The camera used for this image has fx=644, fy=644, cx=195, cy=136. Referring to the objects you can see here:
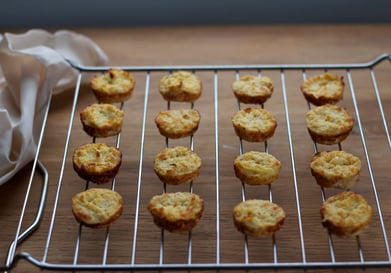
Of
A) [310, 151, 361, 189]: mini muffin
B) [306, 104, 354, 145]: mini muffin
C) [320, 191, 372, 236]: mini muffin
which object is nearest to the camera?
[320, 191, 372, 236]: mini muffin

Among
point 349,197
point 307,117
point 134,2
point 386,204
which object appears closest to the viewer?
point 349,197

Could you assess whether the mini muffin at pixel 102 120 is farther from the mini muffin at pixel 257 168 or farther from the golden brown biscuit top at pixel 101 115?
the mini muffin at pixel 257 168

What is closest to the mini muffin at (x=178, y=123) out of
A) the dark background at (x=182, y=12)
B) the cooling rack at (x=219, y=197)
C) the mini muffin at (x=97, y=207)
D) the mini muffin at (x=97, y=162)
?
the cooling rack at (x=219, y=197)

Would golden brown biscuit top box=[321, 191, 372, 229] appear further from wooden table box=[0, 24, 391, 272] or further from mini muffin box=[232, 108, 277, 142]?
mini muffin box=[232, 108, 277, 142]

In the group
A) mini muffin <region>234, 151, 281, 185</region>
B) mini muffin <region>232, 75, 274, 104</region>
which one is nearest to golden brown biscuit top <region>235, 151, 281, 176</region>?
mini muffin <region>234, 151, 281, 185</region>

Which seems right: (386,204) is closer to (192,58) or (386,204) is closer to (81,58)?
(192,58)

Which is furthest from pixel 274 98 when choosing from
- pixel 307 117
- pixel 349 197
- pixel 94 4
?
pixel 94 4
